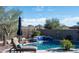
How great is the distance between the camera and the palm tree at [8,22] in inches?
399

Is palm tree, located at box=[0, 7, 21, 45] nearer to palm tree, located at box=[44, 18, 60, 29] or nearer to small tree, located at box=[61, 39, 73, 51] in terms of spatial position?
palm tree, located at box=[44, 18, 60, 29]

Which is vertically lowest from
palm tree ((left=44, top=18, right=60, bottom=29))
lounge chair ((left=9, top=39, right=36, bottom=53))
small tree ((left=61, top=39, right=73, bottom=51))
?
lounge chair ((left=9, top=39, right=36, bottom=53))

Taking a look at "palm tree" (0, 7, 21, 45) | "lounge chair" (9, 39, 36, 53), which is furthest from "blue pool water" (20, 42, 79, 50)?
"palm tree" (0, 7, 21, 45)

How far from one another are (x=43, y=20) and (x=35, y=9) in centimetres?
43

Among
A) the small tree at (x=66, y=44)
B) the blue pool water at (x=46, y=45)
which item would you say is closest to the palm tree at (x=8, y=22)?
the blue pool water at (x=46, y=45)

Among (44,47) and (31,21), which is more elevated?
(31,21)

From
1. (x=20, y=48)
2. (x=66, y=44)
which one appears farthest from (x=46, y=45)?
(x=20, y=48)

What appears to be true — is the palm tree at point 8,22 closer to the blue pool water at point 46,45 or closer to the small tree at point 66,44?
the blue pool water at point 46,45

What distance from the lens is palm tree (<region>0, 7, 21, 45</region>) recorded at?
10133mm

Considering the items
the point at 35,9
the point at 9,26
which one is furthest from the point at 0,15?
the point at 35,9

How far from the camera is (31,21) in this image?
400 inches

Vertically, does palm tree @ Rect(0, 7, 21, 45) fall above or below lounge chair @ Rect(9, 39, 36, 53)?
above
